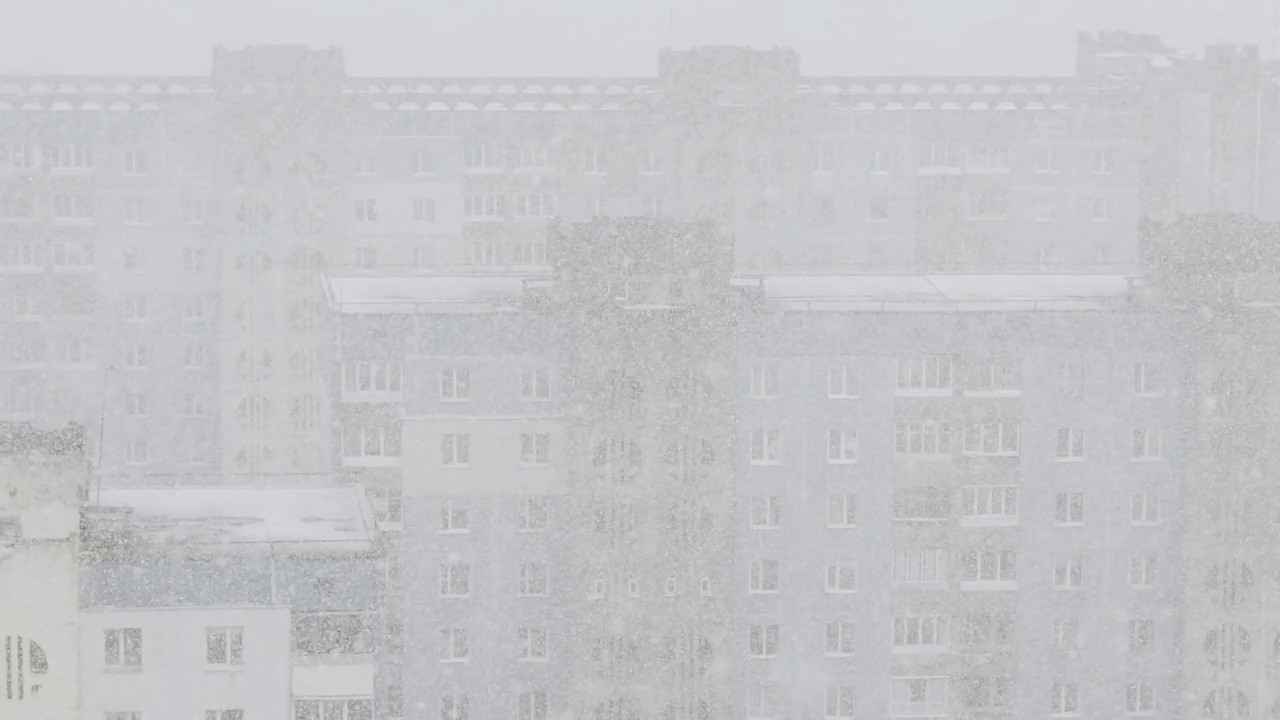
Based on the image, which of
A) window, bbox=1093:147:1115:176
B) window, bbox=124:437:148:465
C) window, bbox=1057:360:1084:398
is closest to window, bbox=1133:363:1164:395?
window, bbox=1057:360:1084:398

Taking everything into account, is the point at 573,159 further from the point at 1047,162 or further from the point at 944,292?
the point at 944,292

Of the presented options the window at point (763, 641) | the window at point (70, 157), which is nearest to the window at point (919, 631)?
the window at point (763, 641)

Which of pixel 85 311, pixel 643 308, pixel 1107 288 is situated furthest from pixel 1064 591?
pixel 85 311

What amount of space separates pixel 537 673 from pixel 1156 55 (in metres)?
38.1

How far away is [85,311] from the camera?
202 feet

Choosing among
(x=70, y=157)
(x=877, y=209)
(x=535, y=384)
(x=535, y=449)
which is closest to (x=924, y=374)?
(x=535, y=384)

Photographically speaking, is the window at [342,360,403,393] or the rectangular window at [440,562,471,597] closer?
the rectangular window at [440,562,471,597]

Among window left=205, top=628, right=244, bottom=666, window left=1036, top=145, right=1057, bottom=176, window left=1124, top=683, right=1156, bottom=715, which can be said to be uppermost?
window left=1036, top=145, right=1057, bottom=176

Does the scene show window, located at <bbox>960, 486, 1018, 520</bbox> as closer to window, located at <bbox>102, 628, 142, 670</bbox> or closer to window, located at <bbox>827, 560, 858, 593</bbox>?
window, located at <bbox>827, 560, 858, 593</bbox>

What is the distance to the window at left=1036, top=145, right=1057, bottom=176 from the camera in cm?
6194

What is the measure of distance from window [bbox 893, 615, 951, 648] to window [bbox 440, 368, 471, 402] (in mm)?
11013

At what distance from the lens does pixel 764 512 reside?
3947cm

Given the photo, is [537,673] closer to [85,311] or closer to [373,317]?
[373,317]

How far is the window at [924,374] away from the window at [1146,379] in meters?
4.27
